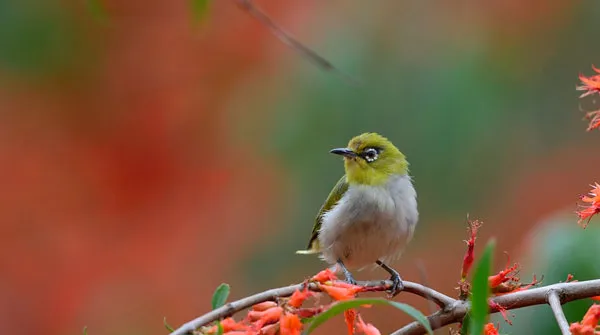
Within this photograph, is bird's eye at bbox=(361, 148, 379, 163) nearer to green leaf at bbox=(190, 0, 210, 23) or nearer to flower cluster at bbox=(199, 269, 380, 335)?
green leaf at bbox=(190, 0, 210, 23)

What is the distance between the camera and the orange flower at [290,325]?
Result: 6.73 feet

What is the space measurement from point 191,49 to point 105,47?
3.08 ft

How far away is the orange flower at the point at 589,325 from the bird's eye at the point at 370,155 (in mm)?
2018

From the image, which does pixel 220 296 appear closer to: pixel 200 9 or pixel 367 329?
pixel 367 329

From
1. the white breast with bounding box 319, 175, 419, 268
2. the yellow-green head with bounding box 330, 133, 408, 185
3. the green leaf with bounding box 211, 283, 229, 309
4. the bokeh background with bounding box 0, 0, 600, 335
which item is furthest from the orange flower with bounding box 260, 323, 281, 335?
the bokeh background with bounding box 0, 0, 600, 335

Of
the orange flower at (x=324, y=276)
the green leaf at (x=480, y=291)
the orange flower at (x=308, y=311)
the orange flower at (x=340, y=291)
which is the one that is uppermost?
the green leaf at (x=480, y=291)

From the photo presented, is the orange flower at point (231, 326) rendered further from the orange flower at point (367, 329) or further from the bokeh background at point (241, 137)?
the bokeh background at point (241, 137)

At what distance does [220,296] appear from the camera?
2107 mm

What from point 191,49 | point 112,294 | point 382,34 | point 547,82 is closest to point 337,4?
point 382,34

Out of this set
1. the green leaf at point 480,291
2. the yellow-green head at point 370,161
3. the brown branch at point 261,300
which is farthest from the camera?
the yellow-green head at point 370,161

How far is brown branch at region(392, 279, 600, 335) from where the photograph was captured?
2.27 metres

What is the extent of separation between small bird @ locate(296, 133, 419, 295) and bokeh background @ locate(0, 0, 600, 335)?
199cm

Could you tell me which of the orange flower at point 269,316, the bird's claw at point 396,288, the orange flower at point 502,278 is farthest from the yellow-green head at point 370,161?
the orange flower at point 269,316

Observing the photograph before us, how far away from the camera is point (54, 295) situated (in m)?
8.74
